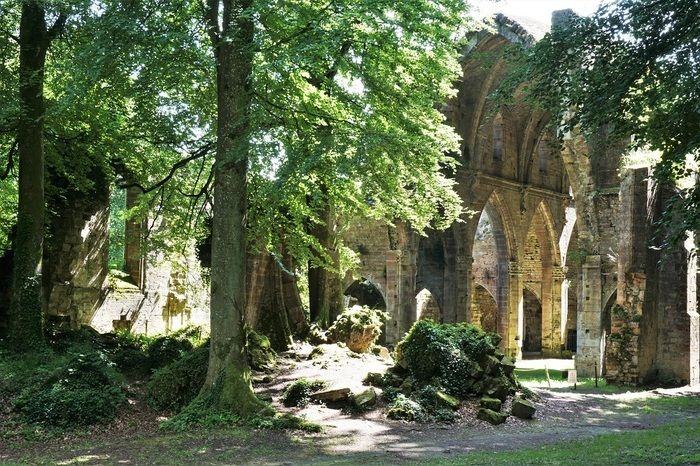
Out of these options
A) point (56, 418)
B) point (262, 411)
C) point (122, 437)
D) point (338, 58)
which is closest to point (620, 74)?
point (338, 58)

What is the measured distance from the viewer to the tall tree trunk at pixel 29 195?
13.9 m

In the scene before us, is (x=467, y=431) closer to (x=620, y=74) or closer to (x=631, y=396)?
(x=620, y=74)

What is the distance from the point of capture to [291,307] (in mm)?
17109

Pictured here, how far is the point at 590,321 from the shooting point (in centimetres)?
2355

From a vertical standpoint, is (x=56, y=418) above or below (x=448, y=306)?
below

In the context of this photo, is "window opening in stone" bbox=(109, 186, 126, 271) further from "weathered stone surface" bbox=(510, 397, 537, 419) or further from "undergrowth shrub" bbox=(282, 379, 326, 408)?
"weathered stone surface" bbox=(510, 397, 537, 419)

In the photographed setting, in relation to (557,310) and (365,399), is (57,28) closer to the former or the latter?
(365,399)

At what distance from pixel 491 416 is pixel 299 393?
3312 millimetres

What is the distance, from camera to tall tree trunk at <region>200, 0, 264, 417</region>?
11.1 m

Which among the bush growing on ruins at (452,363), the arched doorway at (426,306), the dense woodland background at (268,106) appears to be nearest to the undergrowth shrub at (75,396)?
the dense woodland background at (268,106)

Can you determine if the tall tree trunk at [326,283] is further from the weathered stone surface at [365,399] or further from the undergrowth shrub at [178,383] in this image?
the undergrowth shrub at [178,383]

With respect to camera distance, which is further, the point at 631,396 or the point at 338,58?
the point at 631,396

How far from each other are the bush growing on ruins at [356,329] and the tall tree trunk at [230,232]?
5558 mm

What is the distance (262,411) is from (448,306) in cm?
2206
